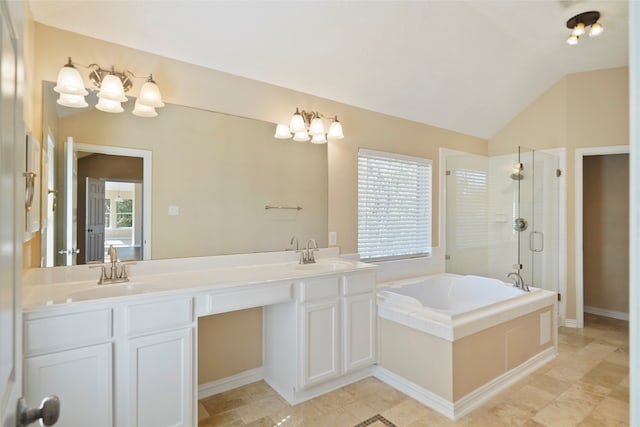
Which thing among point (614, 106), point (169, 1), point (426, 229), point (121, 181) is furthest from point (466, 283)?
point (169, 1)

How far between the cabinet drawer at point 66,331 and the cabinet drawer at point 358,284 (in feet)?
5.05

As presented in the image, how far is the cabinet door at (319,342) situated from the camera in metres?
2.38

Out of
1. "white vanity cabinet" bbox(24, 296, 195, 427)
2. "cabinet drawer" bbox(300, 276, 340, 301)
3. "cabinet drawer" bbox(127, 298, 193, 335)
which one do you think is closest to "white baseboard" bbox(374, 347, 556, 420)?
"cabinet drawer" bbox(300, 276, 340, 301)

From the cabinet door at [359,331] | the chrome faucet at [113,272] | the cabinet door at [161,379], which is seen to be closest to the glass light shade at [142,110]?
the chrome faucet at [113,272]

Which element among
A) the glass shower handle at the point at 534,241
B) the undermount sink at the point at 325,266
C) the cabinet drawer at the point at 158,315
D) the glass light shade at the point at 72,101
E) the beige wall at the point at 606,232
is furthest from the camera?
the beige wall at the point at 606,232

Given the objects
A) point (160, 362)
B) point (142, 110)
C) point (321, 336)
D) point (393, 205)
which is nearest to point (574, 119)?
point (393, 205)

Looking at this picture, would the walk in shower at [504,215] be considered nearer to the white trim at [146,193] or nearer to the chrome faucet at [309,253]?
the chrome faucet at [309,253]

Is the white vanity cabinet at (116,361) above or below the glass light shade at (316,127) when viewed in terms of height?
below

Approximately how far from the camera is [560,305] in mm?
4066

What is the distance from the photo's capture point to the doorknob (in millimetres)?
668

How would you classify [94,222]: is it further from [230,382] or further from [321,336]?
[321,336]

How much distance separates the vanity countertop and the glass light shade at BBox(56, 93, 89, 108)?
3.19ft

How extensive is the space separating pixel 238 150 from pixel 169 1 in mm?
1032

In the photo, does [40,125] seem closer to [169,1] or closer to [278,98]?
[169,1]
